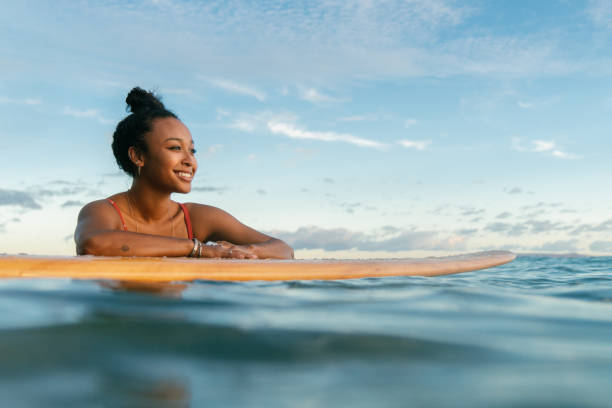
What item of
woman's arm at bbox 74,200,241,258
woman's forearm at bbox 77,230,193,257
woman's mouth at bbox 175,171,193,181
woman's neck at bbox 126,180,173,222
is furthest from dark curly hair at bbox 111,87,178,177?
woman's forearm at bbox 77,230,193,257

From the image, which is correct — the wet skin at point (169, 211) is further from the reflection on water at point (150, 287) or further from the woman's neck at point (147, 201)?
the reflection on water at point (150, 287)

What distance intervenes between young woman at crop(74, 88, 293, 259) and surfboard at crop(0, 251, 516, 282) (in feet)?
2.04

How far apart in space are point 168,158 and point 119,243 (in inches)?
34.1

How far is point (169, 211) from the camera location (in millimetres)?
3906

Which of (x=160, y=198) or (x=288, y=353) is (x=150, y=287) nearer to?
(x=288, y=353)

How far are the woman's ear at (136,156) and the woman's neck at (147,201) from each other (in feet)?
0.47

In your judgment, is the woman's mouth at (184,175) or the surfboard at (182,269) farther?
the woman's mouth at (184,175)

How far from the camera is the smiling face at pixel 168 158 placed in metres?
Result: 3.68

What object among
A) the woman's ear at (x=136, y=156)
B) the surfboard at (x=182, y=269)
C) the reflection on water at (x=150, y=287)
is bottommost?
the reflection on water at (x=150, y=287)

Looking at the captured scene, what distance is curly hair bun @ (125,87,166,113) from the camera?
397 centimetres

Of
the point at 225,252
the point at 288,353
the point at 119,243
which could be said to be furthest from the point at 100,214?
the point at 288,353

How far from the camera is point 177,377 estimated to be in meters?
0.92

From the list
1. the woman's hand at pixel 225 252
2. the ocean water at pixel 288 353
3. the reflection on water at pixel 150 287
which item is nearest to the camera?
the ocean water at pixel 288 353

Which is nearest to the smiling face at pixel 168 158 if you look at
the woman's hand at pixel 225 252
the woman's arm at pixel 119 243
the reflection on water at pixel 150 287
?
the woman's arm at pixel 119 243
